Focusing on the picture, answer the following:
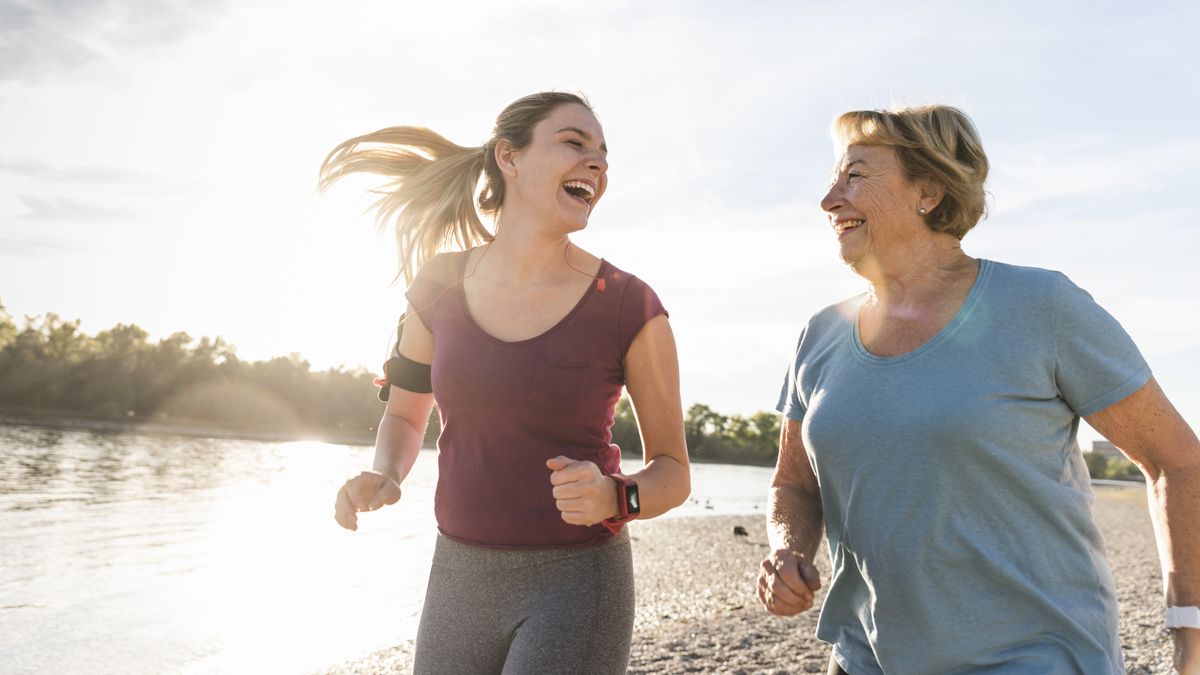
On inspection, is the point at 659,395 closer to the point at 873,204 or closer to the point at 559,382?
the point at 559,382

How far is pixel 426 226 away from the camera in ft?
11.3

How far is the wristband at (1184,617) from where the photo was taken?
6.39 ft

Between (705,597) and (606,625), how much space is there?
13.7m

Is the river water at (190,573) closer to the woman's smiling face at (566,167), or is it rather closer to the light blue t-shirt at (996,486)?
the woman's smiling face at (566,167)

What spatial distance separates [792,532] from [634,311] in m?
0.76

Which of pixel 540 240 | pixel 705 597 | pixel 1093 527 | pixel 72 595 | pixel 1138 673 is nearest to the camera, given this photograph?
pixel 1093 527

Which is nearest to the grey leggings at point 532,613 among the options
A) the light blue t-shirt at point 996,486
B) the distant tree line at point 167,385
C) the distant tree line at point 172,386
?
the light blue t-shirt at point 996,486

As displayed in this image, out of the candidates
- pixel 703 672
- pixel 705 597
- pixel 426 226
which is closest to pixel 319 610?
pixel 705 597

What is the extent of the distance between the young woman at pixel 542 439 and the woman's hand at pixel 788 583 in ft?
1.15

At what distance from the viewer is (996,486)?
6.72 feet

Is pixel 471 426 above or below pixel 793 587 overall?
above

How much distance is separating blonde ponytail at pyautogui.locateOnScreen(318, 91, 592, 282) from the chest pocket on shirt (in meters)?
0.90

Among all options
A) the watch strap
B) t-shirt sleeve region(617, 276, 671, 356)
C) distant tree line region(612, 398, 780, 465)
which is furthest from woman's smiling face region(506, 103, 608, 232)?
distant tree line region(612, 398, 780, 465)

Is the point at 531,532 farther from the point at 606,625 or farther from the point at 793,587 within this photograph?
the point at 793,587
